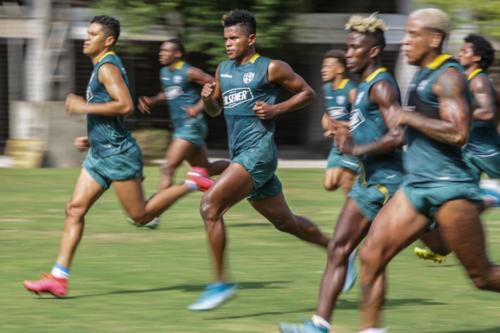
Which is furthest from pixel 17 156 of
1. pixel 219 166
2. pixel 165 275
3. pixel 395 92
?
pixel 395 92

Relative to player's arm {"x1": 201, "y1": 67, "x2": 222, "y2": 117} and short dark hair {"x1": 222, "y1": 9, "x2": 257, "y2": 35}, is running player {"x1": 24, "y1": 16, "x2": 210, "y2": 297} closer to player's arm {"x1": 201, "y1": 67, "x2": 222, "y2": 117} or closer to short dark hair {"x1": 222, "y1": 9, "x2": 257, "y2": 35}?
player's arm {"x1": 201, "y1": 67, "x2": 222, "y2": 117}

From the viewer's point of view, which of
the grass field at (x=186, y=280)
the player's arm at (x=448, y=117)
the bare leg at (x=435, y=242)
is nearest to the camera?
the player's arm at (x=448, y=117)

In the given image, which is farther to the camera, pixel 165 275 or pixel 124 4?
pixel 124 4

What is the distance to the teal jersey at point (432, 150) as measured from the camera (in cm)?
659

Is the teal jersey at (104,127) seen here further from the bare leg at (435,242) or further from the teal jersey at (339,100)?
the teal jersey at (339,100)

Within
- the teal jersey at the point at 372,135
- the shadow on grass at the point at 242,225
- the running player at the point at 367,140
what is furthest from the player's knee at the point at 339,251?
the shadow on grass at the point at 242,225

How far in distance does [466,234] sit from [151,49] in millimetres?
16563

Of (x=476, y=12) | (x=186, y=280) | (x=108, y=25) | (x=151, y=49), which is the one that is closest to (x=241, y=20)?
(x=108, y=25)

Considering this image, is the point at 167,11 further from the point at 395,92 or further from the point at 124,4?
the point at 395,92

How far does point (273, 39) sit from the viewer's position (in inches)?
795

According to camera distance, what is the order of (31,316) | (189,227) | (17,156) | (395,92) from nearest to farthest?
(395,92)
(31,316)
(189,227)
(17,156)

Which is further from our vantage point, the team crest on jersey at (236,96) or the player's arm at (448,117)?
the team crest on jersey at (236,96)

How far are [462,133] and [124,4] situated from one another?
14.9m

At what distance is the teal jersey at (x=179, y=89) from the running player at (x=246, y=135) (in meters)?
4.88
